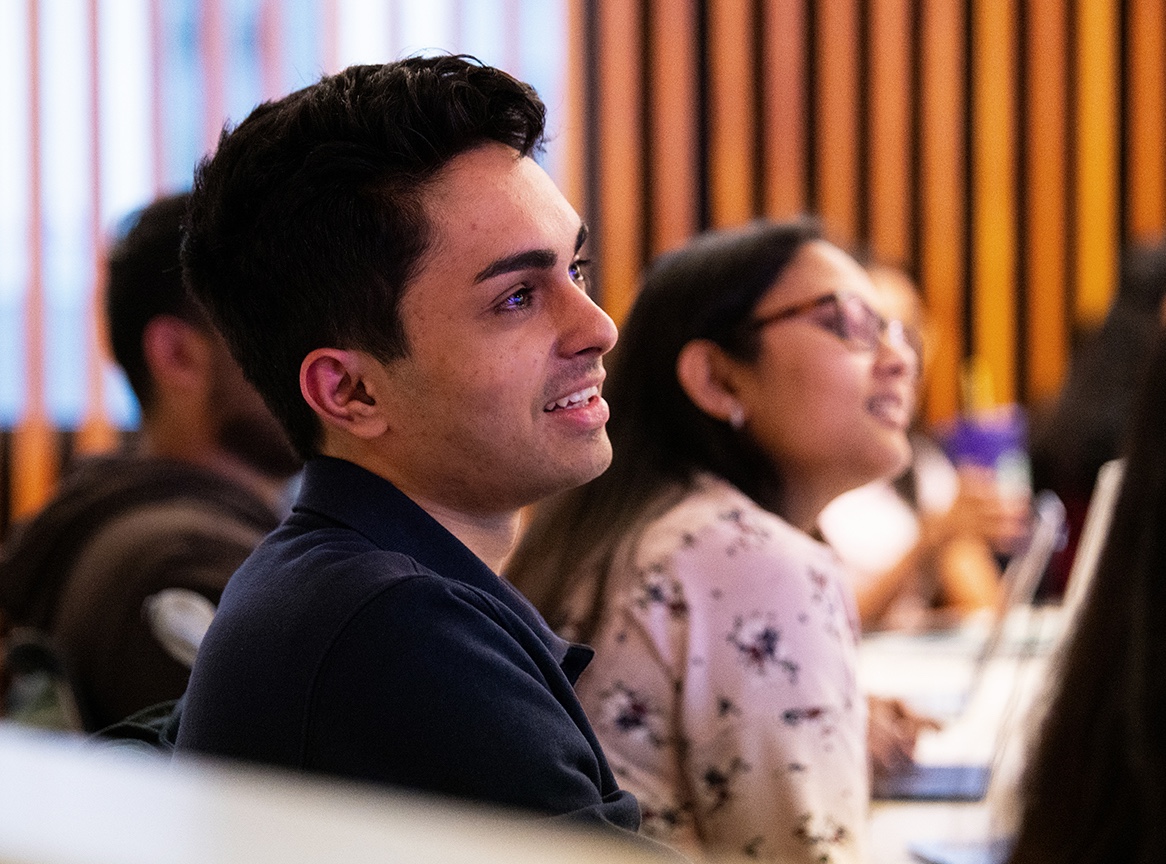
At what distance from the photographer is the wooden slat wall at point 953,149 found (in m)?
4.19

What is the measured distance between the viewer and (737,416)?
1.64 metres

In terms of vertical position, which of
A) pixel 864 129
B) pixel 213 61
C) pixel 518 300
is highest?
pixel 213 61

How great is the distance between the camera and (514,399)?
0.98 metres

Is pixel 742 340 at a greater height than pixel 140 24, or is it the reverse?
pixel 140 24

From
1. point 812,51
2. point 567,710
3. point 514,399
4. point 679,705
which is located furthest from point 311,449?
point 812,51

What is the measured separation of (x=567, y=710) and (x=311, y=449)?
327 mm

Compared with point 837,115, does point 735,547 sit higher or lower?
lower

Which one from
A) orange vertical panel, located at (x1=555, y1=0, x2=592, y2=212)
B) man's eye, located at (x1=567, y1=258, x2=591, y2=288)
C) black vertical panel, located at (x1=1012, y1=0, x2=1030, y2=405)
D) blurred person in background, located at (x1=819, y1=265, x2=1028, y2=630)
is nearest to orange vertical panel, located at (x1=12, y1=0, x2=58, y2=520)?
orange vertical panel, located at (x1=555, y1=0, x2=592, y2=212)

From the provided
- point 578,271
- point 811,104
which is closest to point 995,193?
point 811,104

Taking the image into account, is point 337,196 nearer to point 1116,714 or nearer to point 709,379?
point 1116,714

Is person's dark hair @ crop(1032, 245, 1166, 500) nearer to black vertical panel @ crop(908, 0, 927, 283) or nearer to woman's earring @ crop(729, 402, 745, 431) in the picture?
black vertical panel @ crop(908, 0, 927, 283)

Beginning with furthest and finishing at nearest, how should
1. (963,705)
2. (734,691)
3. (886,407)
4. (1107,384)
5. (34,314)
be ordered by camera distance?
(34,314) < (1107,384) < (963,705) < (886,407) < (734,691)

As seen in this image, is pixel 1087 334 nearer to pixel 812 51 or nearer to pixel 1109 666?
pixel 812 51

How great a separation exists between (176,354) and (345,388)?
1152 mm
